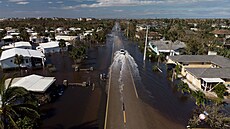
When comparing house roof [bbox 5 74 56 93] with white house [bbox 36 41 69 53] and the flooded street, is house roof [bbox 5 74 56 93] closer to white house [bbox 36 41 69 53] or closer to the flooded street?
the flooded street

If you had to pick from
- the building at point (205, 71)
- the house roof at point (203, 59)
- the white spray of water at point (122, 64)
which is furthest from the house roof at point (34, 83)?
the house roof at point (203, 59)

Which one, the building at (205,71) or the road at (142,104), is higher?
the building at (205,71)

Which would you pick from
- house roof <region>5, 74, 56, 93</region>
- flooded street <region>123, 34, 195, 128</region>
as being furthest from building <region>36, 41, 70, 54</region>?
house roof <region>5, 74, 56, 93</region>

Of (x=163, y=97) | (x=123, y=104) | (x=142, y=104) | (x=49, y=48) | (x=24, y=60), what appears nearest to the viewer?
(x=123, y=104)

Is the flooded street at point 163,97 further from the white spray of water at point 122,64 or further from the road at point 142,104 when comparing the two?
the white spray of water at point 122,64

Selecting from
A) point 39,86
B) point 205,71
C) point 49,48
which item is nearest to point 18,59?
point 39,86

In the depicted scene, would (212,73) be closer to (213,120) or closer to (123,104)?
(213,120)
